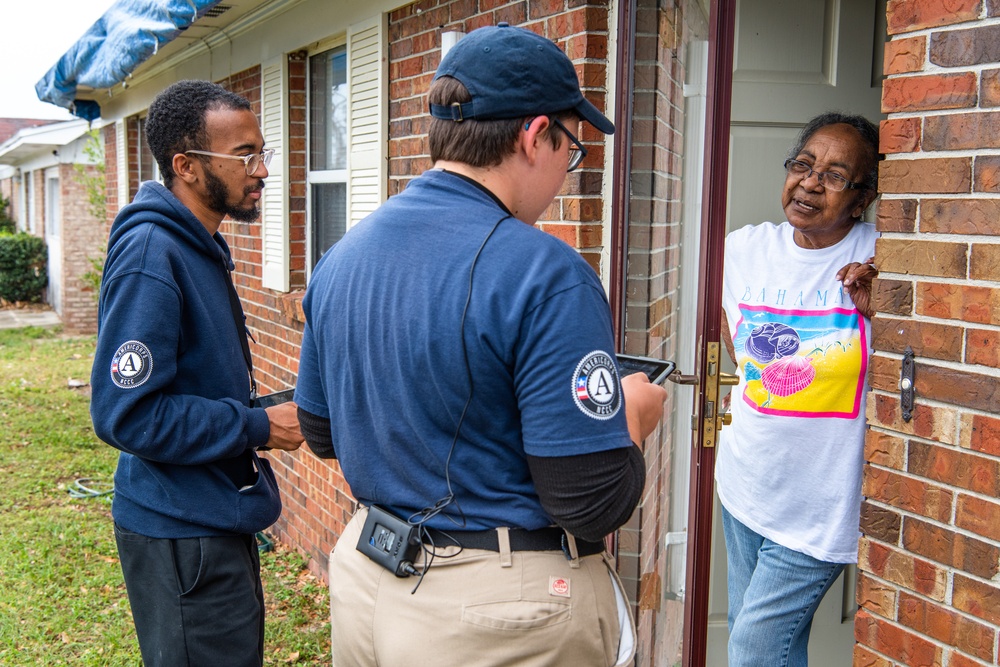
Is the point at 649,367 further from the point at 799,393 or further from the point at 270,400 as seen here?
the point at 270,400

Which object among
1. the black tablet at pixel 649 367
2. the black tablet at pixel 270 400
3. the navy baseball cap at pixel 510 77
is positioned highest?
the navy baseball cap at pixel 510 77

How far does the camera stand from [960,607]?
6.88 ft

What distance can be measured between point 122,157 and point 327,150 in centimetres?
602

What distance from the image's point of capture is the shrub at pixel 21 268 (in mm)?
20938

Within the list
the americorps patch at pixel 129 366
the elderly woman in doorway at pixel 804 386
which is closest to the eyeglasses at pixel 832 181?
the elderly woman in doorway at pixel 804 386

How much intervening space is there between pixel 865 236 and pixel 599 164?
831 millimetres

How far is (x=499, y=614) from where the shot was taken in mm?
1612

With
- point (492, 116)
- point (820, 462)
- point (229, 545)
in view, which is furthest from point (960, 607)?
point (229, 545)

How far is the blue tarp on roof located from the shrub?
13132 millimetres

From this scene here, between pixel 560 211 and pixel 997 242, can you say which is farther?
pixel 560 211

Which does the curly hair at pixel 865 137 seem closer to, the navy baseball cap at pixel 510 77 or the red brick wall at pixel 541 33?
the red brick wall at pixel 541 33

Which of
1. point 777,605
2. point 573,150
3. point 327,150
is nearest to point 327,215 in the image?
point 327,150

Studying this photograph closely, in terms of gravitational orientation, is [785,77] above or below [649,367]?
above

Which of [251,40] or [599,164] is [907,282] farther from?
[251,40]
